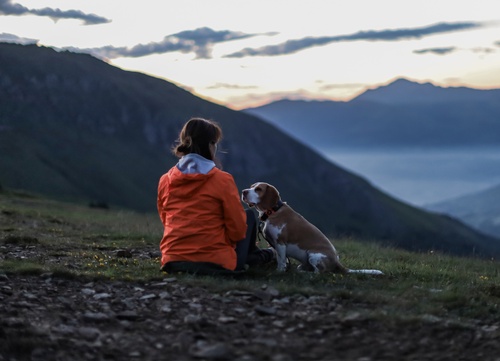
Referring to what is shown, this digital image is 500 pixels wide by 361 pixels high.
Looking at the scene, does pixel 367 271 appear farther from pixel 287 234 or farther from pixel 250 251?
pixel 250 251

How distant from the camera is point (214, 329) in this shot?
8.41m

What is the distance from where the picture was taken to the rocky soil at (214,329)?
25.0 feet

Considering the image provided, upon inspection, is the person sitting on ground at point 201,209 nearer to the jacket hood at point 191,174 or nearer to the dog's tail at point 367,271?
the jacket hood at point 191,174

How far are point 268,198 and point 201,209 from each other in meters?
1.56

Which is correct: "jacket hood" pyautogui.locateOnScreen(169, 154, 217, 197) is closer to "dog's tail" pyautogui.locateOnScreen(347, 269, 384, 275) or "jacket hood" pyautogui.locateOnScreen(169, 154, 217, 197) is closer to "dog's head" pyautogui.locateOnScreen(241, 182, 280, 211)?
"dog's head" pyautogui.locateOnScreen(241, 182, 280, 211)

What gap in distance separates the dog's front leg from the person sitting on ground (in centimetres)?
88

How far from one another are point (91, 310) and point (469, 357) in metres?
4.83

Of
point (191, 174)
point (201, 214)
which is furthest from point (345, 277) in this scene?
point (191, 174)

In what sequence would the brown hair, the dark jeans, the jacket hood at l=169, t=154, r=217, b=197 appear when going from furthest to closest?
the dark jeans, the brown hair, the jacket hood at l=169, t=154, r=217, b=197

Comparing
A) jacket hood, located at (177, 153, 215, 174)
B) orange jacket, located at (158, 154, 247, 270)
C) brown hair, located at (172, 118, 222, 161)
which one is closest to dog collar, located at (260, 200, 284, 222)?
orange jacket, located at (158, 154, 247, 270)

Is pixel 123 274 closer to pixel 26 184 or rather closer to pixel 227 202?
pixel 227 202

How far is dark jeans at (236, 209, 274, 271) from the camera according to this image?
38.2ft

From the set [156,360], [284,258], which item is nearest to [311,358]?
[156,360]

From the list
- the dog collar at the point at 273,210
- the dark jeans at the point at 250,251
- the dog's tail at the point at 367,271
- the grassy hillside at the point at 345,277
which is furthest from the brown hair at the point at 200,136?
the dog's tail at the point at 367,271
